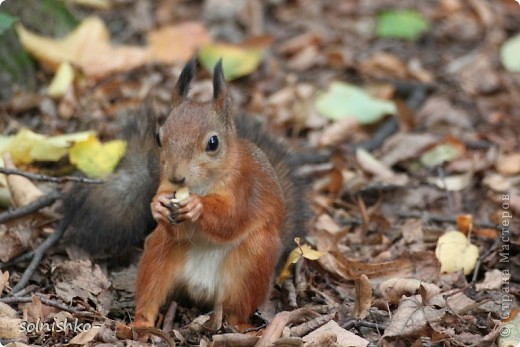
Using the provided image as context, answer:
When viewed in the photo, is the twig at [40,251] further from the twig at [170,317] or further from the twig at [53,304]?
the twig at [170,317]

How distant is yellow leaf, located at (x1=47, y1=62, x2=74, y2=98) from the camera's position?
4.33m

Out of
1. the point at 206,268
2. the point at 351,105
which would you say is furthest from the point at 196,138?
the point at 351,105

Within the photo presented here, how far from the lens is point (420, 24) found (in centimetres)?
583

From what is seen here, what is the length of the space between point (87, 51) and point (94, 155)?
1.33 metres

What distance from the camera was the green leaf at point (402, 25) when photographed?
5750 millimetres

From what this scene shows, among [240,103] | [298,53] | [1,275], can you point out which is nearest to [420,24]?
[298,53]

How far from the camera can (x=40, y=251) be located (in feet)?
10.2

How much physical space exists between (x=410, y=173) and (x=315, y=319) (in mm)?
1670


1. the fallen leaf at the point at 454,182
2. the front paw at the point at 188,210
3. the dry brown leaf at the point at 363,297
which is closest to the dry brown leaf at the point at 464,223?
the fallen leaf at the point at 454,182

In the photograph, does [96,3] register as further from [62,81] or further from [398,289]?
[398,289]

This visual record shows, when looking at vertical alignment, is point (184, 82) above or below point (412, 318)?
above

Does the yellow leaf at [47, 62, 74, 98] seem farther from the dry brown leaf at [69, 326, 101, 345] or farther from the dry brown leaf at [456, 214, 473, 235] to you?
the dry brown leaf at [456, 214, 473, 235]

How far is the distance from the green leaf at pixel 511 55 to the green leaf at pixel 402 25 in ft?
2.13

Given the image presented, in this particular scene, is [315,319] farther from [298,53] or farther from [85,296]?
[298,53]
